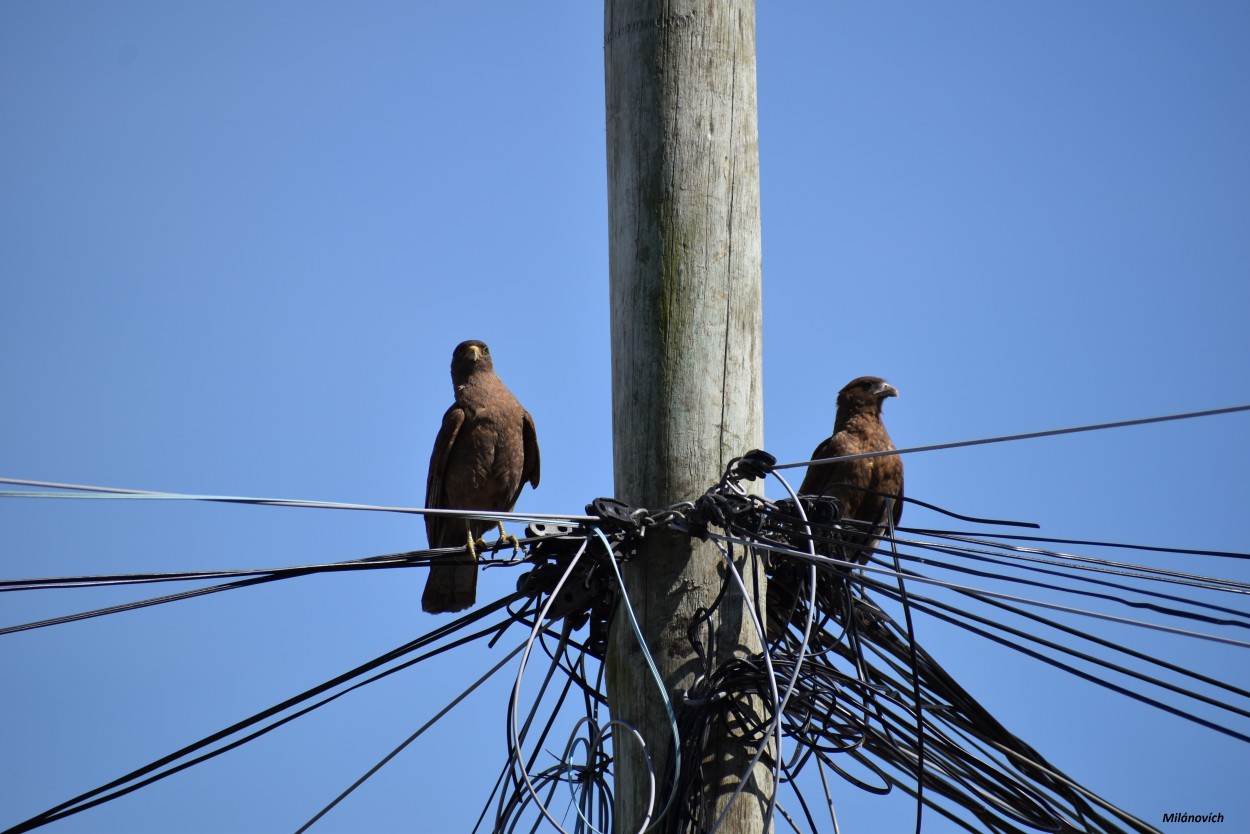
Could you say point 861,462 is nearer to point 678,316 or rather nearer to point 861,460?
point 861,460

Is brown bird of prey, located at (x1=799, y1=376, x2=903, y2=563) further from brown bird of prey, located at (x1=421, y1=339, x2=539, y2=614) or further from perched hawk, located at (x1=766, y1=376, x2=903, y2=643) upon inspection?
brown bird of prey, located at (x1=421, y1=339, x2=539, y2=614)

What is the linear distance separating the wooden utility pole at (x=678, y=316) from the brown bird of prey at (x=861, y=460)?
288cm

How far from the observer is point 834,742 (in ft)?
12.5

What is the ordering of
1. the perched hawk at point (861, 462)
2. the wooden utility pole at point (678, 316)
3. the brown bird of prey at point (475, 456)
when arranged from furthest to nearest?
the perched hawk at point (861, 462) < the brown bird of prey at point (475, 456) < the wooden utility pole at point (678, 316)

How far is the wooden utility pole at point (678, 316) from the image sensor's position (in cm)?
375

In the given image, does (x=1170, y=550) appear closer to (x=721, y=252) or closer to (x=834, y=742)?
(x=834, y=742)

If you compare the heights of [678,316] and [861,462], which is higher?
[678,316]

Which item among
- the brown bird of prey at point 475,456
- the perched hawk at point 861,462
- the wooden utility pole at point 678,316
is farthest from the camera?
the perched hawk at point 861,462

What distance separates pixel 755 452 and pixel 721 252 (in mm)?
667

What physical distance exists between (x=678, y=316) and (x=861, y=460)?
322 cm

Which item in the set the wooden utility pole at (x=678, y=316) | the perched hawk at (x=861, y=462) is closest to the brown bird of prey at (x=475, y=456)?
the perched hawk at (x=861, y=462)

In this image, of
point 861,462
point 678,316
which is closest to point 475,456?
point 861,462

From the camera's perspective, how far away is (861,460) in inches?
271

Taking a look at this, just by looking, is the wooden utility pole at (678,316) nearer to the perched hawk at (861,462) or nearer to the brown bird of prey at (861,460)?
the perched hawk at (861,462)
